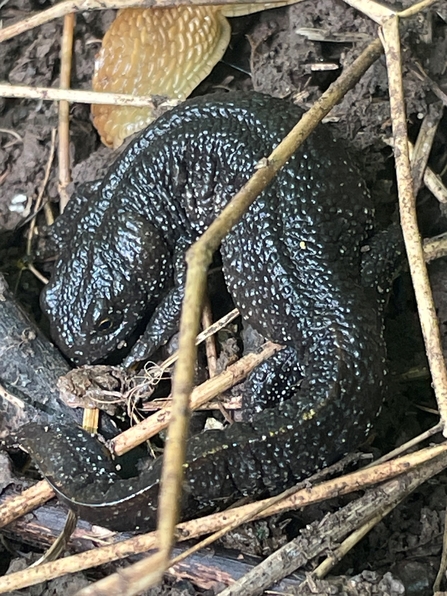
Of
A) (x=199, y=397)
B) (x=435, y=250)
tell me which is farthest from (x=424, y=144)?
(x=199, y=397)

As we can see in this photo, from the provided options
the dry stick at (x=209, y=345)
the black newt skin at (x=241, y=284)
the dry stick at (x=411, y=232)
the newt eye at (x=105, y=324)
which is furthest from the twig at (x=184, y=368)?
the newt eye at (x=105, y=324)

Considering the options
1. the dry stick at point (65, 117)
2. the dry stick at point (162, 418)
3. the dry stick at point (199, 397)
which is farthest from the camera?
the dry stick at point (65, 117)

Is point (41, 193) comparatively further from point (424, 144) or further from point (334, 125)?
point (424, 144)

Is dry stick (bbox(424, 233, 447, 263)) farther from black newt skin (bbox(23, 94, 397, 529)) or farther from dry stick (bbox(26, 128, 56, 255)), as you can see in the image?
dry stick (bbox(26, 128, 56, 255))

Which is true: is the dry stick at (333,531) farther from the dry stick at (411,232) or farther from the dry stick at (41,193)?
the dry stick at (41,193)

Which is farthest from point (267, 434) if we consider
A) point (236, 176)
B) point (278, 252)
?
point (236, 176)

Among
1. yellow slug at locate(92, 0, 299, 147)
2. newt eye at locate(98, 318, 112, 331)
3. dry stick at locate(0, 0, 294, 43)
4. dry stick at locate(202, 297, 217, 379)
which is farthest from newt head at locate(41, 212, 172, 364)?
dry stick at locate(0, 0, 294, 43)

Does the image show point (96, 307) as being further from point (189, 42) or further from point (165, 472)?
point (165, 472)
